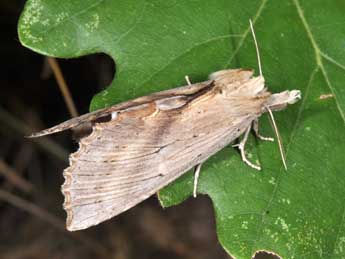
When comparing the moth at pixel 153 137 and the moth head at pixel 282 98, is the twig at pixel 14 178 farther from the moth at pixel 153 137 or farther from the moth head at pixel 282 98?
the moth head at pixel 282 98

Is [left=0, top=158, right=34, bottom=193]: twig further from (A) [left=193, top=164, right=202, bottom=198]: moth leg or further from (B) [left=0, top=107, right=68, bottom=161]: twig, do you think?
(A) [left=193, top=164, right=202, bottom=198]: moth leg

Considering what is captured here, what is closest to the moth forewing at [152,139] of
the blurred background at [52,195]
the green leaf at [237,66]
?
the green leaf at [237,66]

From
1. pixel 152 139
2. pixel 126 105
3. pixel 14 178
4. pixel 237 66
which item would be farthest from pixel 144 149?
pixel 14 178

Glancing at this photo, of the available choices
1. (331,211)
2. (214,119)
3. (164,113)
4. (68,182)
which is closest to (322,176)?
(331,211)

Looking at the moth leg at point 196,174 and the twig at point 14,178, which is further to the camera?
the twig at point 14,178

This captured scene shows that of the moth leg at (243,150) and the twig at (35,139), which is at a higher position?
the moth leg at (243,150)

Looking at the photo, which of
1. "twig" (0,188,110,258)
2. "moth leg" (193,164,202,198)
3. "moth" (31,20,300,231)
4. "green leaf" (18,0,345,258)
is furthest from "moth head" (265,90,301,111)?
"twig" (0,188,110,258)

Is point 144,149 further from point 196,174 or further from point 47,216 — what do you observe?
point 47,216
